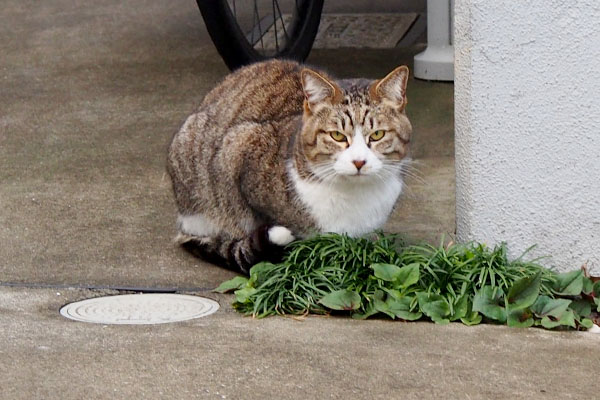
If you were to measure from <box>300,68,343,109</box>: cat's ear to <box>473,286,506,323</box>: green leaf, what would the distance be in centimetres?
87

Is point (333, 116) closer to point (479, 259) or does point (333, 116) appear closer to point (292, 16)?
point (479, 259)

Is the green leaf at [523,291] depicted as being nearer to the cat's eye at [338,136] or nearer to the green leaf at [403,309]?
the green leaf at [403,309]

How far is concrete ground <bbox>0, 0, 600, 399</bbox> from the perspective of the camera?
3221 millimetres

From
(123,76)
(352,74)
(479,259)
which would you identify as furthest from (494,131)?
(123,76)

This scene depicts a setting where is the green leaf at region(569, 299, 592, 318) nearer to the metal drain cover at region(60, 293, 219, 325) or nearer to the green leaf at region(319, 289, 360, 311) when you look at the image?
the green leaf at region(319, 289, 360, 311)

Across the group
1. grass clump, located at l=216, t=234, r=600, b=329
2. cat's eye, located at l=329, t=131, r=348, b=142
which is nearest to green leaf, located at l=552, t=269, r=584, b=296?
grass clump, located at l=216, t=234, r=600, b=329

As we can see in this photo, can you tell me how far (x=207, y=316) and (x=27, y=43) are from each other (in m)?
4.16

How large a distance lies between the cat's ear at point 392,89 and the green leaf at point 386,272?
606mm

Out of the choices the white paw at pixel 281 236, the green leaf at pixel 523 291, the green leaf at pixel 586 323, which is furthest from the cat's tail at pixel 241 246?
the green leaf at pixel 586 323

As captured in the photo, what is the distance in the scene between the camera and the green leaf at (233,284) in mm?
4109

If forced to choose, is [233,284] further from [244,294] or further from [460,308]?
[460,308]

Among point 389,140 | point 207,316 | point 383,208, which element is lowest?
point 207,316

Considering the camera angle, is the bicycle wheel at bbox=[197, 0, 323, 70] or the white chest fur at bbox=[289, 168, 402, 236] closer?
the white chest fur at bbox=[289, 168, 402, 236]

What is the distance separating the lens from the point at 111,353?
341 centimetres
